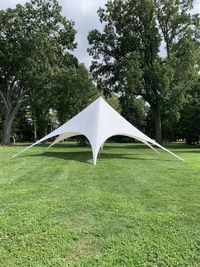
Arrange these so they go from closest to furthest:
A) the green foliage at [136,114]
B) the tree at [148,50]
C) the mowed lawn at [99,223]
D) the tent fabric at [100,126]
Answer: the mowed lawn at [99,223], the tent fabric at [100,126], the tree at [148,50], the green foliage at [136,114]

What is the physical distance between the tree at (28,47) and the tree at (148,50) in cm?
400

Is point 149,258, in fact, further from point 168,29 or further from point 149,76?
point 168,29

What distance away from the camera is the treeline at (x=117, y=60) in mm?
28469

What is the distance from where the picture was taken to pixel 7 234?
433cm

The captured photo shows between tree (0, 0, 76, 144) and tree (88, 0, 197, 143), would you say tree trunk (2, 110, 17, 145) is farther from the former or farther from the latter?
tree (88, 0, 197, 143)

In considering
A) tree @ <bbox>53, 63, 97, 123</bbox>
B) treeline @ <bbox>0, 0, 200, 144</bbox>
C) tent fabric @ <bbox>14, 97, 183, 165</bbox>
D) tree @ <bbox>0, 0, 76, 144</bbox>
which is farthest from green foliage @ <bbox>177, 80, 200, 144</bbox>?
tent fabric @ <bbox>14, 97, 183, 165</bbox>

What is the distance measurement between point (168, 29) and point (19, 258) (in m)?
29.3

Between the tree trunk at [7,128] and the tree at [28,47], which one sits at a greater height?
the tree at [28,47]

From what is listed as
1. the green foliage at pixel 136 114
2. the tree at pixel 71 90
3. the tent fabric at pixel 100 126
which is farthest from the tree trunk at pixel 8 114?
the green foliage at pixel 136 114

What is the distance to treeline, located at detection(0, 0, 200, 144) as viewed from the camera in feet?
93.4

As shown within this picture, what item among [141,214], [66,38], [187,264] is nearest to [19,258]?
[187,264]

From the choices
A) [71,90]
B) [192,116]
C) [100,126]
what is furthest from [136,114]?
[100,126]

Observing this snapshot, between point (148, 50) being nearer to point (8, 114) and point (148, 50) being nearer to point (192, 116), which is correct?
point (192, 116)

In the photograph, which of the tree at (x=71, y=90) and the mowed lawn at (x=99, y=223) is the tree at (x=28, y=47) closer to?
the tree at (x=71, y=90)
